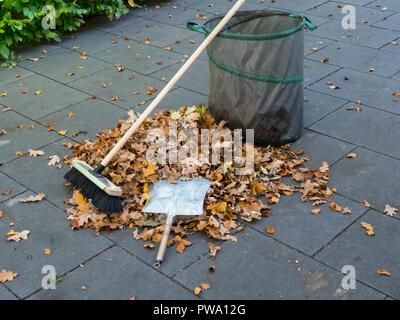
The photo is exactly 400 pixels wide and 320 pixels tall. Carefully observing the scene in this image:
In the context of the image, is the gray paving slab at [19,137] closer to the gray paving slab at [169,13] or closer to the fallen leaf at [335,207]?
the fallen leaf at [335,207]

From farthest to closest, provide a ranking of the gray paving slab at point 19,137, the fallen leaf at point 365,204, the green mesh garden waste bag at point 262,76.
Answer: the gray paving slab at point 19,137, the green mesh garden waste bag at point 262,76, the fallen leaf at point 365,204

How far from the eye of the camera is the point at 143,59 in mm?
7059

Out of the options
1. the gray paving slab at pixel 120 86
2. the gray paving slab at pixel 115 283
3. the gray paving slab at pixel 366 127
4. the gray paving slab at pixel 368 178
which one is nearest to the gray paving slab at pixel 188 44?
the gray paving slab at pixel 120 86

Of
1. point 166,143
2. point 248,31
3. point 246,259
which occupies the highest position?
point 248,31

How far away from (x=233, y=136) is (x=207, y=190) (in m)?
0.84

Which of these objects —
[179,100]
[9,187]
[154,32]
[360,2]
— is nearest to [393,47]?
[360,2]

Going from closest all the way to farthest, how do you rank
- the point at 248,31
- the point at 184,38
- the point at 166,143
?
the point at 166,143
the point at 248,31
the point at 184,38

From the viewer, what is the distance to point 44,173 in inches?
187

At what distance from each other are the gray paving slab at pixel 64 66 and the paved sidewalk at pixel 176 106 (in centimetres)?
2

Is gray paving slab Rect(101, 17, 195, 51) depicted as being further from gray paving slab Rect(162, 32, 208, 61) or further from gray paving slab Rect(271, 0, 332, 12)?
gray paving slab Rect(271, 0, 332, 12)

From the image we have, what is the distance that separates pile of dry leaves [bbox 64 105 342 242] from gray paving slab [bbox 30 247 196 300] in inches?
12.2

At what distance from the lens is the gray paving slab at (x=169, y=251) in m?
3.68
